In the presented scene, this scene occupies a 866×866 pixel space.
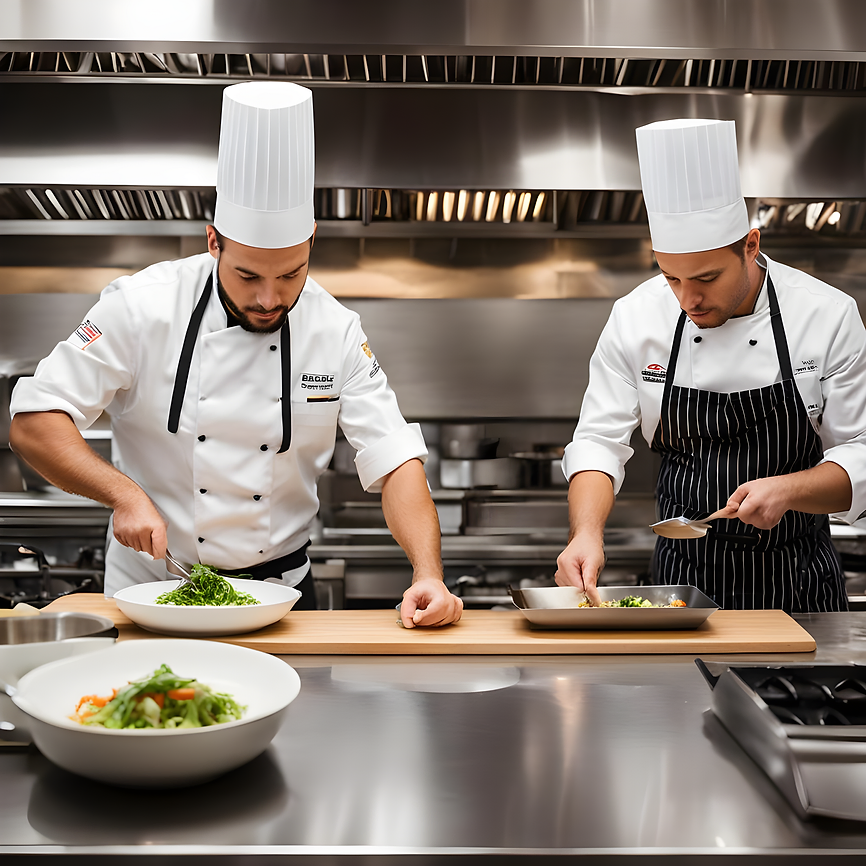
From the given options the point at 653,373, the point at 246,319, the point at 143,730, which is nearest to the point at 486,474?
the point at 653,373

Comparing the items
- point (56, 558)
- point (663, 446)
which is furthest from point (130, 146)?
point (663, 446)

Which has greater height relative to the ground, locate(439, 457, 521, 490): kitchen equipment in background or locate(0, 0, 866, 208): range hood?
locate(0, 0, 866, 208): range hood

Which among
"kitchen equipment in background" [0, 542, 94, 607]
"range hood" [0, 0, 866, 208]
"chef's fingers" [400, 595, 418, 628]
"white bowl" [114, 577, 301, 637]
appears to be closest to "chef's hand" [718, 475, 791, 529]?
"chef's fingers" [400, 595, 418, 628]

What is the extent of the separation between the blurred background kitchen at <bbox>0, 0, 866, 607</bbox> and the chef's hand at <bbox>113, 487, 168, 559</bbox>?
1.38 meters

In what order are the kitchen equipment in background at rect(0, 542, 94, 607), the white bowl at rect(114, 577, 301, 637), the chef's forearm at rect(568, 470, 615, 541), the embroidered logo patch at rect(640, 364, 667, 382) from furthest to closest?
the kitchen equipment in background at rect(0, 542, 94, 607) < the embroidered logo patch at rect(640, 364, 667, 382) < the chef's forearm at rect(568, 470, 615, 541) < the white bowl at rect(114, 577, 301, 637)

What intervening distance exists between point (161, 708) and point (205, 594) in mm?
692

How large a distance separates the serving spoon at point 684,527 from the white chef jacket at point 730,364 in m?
0.30

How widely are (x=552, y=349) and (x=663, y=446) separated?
1.60m

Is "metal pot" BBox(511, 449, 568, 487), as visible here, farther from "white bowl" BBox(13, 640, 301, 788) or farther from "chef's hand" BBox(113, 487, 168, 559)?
"white bowl" BBox(13, 640, 301, 788)

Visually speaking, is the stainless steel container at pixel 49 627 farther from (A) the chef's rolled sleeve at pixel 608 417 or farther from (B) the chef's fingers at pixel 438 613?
(A) the chef's rolled sleeve at pixel 608 417

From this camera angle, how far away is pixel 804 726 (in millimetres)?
1048

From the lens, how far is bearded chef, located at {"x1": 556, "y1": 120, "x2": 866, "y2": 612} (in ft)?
6.86

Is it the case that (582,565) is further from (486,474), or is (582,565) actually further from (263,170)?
(486,474)

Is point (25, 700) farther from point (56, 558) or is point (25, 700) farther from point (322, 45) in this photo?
point (56, 558)
